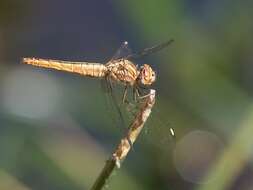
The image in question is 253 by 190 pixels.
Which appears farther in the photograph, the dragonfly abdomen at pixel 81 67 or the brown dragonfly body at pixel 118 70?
the dragonfly abdomen at pixel 81 67

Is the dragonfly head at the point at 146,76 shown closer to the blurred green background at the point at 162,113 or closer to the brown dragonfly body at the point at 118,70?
the brown dragonfly body at the point at 118,70

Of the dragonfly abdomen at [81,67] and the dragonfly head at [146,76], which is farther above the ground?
the dragonfly head at [146,76]

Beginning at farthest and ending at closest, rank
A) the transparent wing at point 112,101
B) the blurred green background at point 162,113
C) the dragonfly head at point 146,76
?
the blurred green background at point 162,113, the transparent wing at point 112,101, the dragonfly head at point 146,76

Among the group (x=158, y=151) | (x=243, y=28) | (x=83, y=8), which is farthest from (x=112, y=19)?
(x=158, y=151)

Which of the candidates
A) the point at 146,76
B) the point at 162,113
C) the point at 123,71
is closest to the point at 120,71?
the point at 123,71

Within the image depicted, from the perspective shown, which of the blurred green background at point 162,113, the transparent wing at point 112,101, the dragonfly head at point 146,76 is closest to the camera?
the dragonfly head at point 146,76

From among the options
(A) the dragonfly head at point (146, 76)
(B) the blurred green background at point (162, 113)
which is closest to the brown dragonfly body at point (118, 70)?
(A) the dragonfly head at point (146, 76)

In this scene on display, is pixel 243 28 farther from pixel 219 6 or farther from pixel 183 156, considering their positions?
pixel 183 156

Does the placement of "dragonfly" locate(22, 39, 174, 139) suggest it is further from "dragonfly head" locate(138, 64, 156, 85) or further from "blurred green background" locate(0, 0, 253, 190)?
"blurred green background" locate(0, 0, 253, 190)
